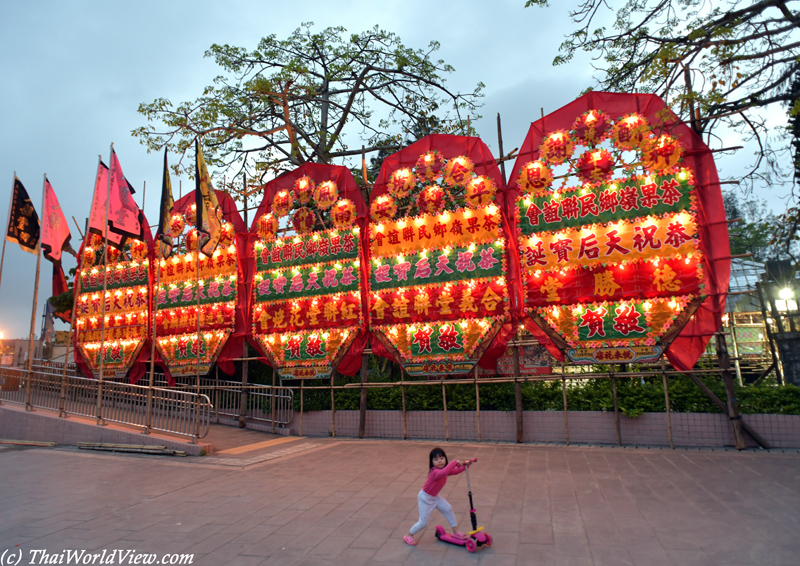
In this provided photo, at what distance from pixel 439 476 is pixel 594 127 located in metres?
8.00

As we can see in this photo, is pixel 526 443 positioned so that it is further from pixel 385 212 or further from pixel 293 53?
pixel 293 53

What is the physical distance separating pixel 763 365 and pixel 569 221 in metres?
9.20

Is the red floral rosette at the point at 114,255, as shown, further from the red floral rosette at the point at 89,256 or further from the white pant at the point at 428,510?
A: the white pant at the point at 428,510

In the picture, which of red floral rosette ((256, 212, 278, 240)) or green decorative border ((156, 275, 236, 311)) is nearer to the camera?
red floral rosette ((256, 212, 278, 240))

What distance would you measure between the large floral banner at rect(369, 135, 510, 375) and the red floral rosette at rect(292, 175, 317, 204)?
194cm

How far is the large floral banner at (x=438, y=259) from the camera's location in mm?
10211

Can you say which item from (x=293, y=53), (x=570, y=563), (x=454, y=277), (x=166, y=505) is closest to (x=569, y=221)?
(x=454, y=277)

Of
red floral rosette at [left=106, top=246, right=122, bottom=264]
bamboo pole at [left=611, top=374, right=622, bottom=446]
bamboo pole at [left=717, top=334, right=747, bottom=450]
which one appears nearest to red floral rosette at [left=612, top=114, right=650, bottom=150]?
bamboo pole at [left=717, top=334, right=747, bottom=450]

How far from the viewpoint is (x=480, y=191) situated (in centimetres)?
1043

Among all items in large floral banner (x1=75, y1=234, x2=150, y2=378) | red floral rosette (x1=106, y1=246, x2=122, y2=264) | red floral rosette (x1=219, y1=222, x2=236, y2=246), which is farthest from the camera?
red floral rosette (x1=106, y1=246, x2=122, y2=264)

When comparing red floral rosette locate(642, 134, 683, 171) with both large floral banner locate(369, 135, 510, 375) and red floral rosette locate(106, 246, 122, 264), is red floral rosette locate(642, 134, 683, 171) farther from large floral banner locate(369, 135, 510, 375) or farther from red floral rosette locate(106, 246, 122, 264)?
red floral rosette locate(106, 246, 122, 264)

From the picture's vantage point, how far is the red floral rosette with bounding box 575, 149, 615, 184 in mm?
9531

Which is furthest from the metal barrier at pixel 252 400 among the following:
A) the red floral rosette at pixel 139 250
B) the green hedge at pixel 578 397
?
the red floral rosette at pixel 139 250

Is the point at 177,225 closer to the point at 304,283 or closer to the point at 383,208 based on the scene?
the point at 304,283
